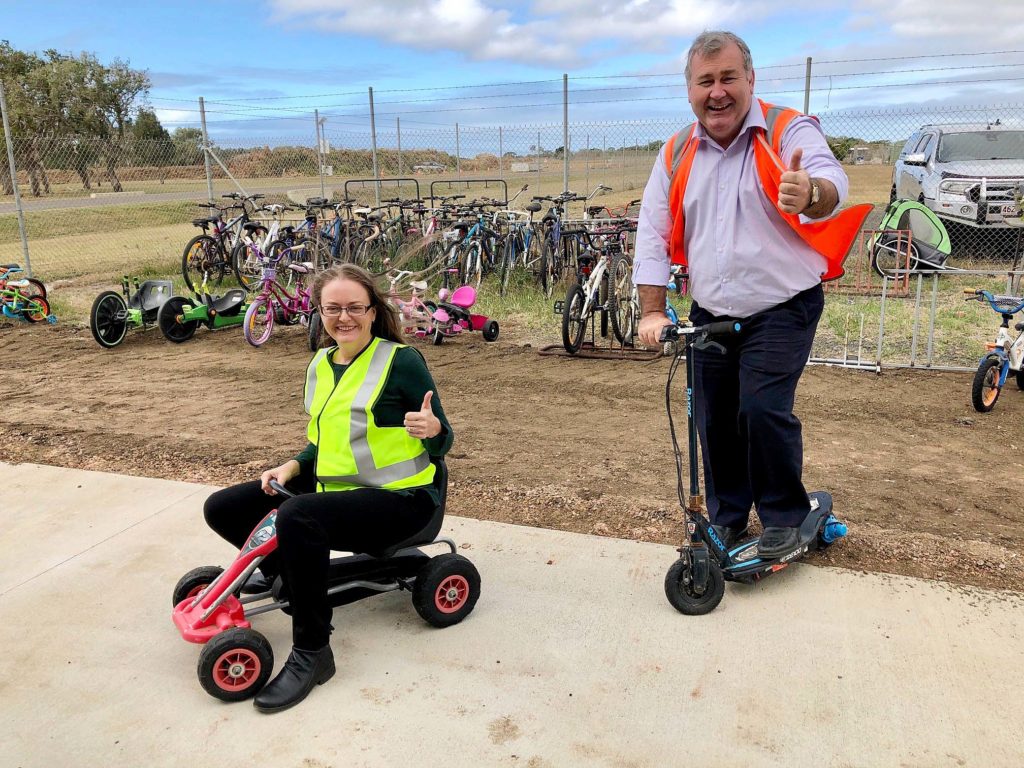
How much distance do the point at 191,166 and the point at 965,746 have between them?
15.3m

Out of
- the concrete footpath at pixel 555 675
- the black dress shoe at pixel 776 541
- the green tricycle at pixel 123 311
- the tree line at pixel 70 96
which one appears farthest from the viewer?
the tree line at pixel 70 96

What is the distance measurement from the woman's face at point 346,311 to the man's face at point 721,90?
4.02 feet

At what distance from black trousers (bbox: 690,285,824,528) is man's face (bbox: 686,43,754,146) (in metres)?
0.62

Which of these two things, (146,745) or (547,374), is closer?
(146,745)

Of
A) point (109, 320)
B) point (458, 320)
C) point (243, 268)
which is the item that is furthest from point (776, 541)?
point (243, 268)

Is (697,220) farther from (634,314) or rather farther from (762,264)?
(634,314)

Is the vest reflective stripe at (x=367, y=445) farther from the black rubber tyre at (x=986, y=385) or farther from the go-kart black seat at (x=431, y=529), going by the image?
Answer: the black rubber tyre at (x=986, y=385)

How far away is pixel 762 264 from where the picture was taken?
2.70 m

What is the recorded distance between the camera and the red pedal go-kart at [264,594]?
239cm

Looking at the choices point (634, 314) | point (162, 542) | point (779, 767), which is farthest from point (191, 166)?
point (779, 767)

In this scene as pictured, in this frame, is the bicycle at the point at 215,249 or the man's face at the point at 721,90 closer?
the man's face at the point at 721,90

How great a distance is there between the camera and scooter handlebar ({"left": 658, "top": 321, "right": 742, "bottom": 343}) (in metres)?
2.63

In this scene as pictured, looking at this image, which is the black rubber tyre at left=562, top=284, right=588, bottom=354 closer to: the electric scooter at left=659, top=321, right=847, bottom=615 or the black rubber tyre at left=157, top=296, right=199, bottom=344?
the black rubber tyre at left=157, top=296, right=199, bottom=344

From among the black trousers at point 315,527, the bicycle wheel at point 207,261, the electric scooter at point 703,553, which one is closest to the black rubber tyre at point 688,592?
the electric scooter at point 703,553
